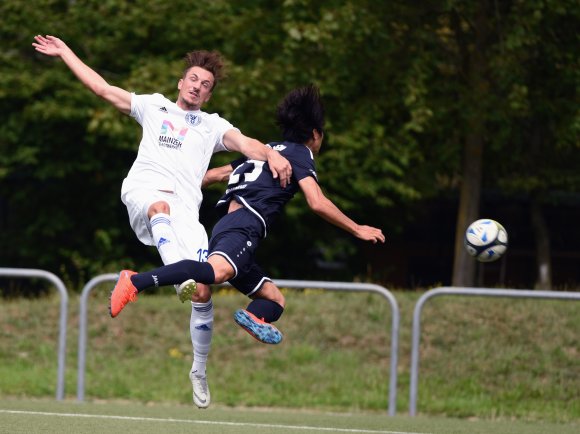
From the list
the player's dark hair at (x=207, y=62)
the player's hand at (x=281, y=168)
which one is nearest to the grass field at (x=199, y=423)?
the player's hand at (x=281, y=168)

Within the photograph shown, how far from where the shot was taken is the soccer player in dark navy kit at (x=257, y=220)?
823cm

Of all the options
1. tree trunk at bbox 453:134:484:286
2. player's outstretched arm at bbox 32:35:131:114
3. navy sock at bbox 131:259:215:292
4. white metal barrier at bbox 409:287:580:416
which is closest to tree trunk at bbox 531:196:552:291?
tree trunk at bbox 453:134:484:286

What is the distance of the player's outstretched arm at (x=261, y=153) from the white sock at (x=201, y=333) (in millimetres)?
1164

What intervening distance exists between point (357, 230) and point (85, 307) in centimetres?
531

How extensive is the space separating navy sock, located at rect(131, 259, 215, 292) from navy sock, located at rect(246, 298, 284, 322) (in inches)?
20.3

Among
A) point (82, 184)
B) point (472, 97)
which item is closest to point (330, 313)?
point (472, 97)

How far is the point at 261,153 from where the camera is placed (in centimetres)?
866

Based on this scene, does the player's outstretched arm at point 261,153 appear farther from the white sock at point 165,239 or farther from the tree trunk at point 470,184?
the tree trunk at point 470,184

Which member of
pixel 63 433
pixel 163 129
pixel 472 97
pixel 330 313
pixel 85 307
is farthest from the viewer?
pixel 472 97

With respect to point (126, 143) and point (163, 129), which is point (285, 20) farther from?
point (163, 129)

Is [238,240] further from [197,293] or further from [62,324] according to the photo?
[62,324]

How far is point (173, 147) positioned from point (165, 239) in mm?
766

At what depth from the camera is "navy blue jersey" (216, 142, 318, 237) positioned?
28.3ft

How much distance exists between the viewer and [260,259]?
2450 cm
